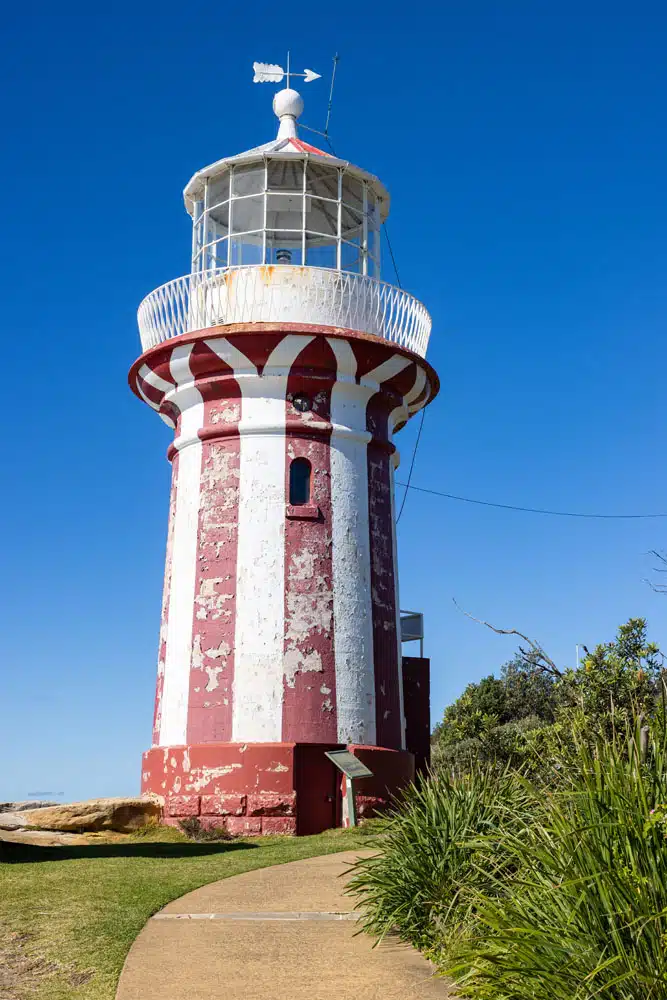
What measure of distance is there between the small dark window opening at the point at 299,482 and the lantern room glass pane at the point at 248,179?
531cm

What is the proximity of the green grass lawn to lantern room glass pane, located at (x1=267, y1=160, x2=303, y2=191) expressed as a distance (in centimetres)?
1171

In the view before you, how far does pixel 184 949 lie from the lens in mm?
7602

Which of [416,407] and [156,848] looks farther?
[416,407]

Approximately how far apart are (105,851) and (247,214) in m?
12.9

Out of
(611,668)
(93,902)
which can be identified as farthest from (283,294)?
(93,902)

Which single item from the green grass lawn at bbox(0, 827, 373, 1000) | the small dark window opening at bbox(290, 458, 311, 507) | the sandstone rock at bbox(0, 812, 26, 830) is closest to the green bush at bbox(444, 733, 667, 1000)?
the green grass lawn at bbox(0, 827, 373, 1000)

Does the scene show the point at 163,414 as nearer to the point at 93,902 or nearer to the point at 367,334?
the point at 367,334

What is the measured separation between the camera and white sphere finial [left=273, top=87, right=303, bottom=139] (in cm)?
2155

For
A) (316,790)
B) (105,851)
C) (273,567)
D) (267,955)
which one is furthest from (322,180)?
(267,955)

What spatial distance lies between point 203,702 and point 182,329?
21.1 feet

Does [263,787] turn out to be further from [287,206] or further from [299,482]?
[287,206]

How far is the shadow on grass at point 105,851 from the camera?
40.9 ft

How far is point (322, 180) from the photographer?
68.7 ft

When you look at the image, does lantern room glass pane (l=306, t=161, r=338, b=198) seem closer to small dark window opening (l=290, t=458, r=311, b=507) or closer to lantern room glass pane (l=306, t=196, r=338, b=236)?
lantern room glass pane (l=306, t=196, r=338, b=236)
